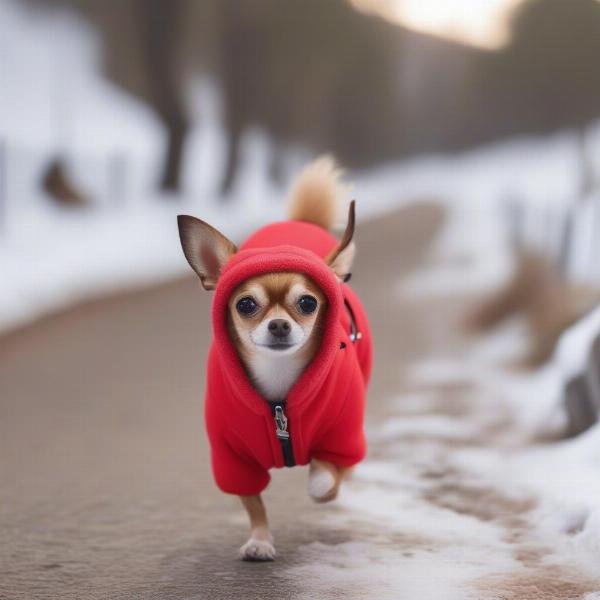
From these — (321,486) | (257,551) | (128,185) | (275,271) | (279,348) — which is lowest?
(257,551)

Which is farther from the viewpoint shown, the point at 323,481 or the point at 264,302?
the point at 323,481

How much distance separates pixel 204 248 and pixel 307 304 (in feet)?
0.77

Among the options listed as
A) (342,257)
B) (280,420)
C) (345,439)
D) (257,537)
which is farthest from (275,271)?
(257,537)

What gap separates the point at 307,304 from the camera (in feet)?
6.49

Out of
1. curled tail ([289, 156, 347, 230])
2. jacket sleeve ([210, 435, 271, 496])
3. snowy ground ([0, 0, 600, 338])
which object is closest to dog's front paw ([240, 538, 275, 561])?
jacket sleeve ([210, 435, 271, 496])

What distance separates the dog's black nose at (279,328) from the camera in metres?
1.92

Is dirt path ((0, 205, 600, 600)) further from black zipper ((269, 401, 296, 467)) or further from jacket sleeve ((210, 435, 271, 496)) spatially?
black zipper ((269, 401, 296, 467))

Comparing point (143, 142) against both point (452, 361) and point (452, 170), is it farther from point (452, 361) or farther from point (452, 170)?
point (452, 361)

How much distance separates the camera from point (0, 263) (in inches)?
204

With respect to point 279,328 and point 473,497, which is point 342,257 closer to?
point 279,328

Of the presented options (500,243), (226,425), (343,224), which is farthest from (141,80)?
(226,425)

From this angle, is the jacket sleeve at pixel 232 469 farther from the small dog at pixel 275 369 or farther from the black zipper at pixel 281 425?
the black zipper at pixel 281 425

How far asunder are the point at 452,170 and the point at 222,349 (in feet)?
12.8

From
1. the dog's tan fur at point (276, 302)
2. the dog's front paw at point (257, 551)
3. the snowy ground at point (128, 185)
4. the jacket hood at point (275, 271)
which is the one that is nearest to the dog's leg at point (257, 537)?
the dog's front paw at point (257, 551)
